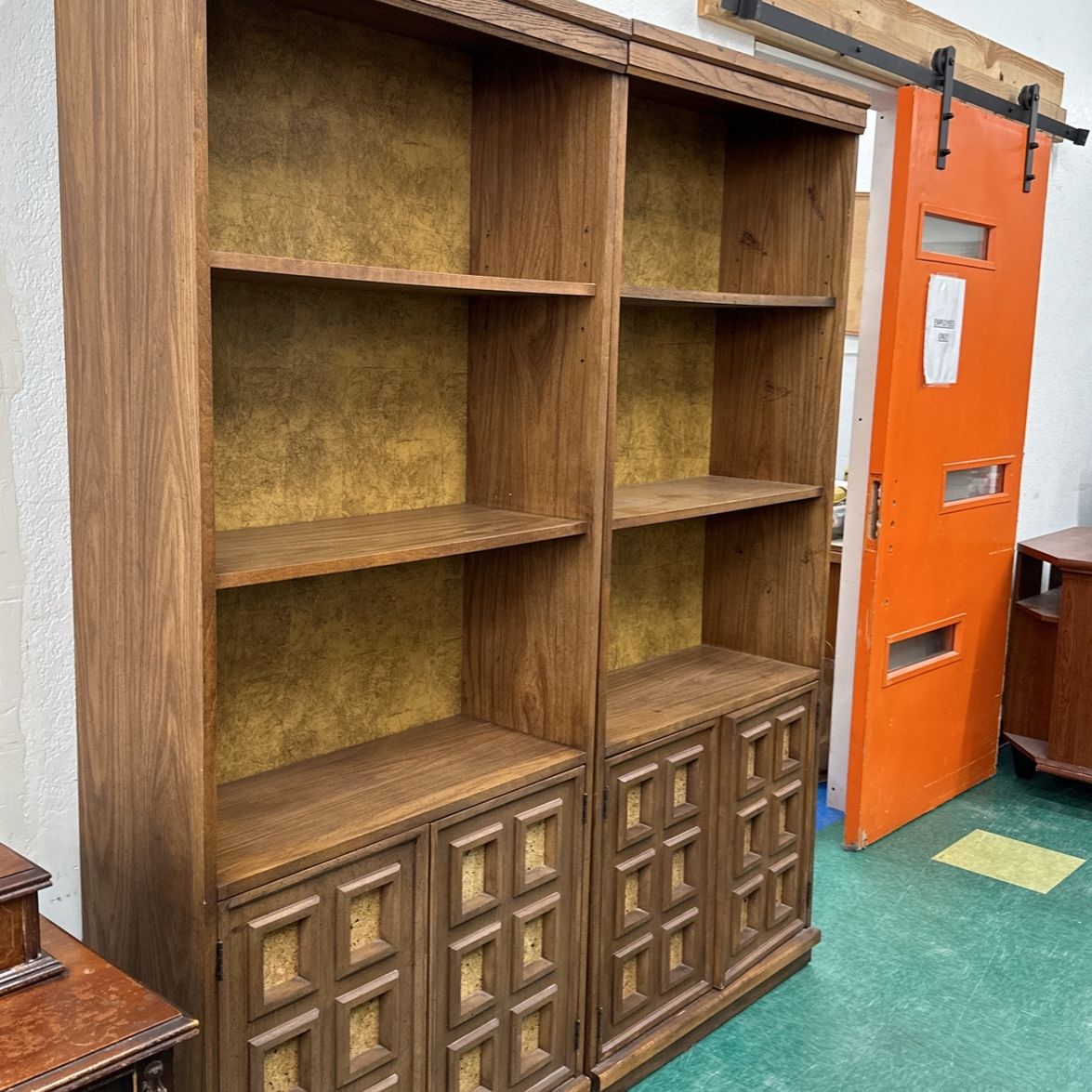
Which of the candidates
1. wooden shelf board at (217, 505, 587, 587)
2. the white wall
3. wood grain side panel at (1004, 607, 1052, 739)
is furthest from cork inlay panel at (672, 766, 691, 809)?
wood grain side panel at (1004, 607, 1052, 739)

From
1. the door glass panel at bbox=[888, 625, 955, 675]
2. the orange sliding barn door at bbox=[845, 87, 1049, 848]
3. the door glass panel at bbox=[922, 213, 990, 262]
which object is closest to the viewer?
the orange sliding barn door at bbox=[845, 87, 1049, 848]

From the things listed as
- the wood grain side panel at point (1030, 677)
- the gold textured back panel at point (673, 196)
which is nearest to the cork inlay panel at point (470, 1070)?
the gold textured back panel at point (673, 196)

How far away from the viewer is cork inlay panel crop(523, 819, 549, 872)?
2.29 metres

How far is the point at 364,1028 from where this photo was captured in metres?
2.03

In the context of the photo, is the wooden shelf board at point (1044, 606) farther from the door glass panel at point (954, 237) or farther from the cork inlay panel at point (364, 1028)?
the cork inlay panel at point (364, 1028)

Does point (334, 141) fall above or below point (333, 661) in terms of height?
above

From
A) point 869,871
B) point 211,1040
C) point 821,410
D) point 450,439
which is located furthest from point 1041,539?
A: point 211,1040

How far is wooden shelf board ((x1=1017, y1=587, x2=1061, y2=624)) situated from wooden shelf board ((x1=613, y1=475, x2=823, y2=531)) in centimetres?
192

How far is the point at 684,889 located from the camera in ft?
8.90

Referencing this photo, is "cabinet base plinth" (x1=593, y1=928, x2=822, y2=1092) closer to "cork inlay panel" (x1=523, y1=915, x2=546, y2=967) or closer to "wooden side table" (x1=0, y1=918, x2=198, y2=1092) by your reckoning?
"cork inlay panel" (x1=523, y1=915, x2=546, y2=967)

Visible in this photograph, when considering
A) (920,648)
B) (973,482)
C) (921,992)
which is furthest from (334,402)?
(973,482)

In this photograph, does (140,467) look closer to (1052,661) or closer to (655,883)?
(655,883)

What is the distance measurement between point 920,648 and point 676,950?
177 cm

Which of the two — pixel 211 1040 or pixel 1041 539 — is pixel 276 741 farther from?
pixel 1041 539
